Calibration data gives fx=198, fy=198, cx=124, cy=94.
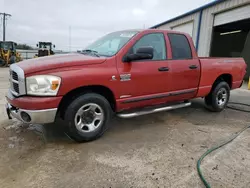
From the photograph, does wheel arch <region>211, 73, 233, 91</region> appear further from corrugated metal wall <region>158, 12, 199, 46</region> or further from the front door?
corrugated metal wall <region>158, 12, 199, 46</region>

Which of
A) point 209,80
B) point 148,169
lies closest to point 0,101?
point 148,169

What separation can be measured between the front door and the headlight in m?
1.02

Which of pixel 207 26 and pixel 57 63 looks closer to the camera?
pixel 57 63

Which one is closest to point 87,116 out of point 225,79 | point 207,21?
point 225,79

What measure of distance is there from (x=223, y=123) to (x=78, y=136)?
9.98 feet

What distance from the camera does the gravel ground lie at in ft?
7.39

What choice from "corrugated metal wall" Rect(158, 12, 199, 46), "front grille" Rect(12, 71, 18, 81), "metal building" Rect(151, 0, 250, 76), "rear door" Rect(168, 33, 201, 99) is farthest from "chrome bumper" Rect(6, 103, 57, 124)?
"corrugated metal wall" Rect(158, 12, 199, 46)

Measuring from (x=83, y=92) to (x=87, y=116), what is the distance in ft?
1.25

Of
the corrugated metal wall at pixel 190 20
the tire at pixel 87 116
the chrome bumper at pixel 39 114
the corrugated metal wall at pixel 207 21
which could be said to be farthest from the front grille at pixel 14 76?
the corrugated metal wall at pixel 190 20

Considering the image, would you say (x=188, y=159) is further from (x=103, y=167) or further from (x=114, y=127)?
(x=114, y=127)

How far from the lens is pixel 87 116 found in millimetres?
3105

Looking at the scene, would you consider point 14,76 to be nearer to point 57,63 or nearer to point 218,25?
point 57,63

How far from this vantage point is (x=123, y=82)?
3.23m

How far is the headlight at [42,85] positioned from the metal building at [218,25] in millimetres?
9846
